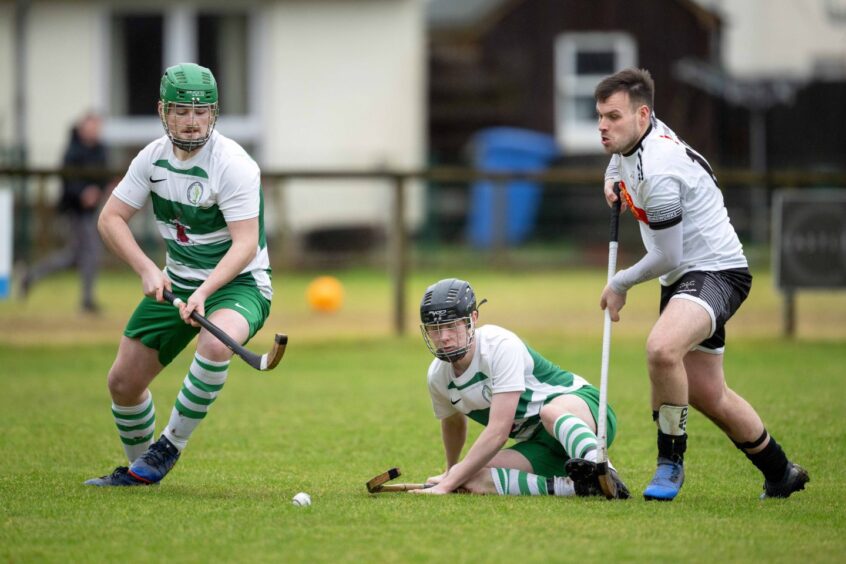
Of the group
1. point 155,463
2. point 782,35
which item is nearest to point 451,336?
point 155,463

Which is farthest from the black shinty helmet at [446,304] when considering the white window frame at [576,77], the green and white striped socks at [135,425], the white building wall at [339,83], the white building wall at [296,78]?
the white window frame at [576,77]

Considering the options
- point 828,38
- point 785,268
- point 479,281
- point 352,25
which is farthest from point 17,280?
point 828,38

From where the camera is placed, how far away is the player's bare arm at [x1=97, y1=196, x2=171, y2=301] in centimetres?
592

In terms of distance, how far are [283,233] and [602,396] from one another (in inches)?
455

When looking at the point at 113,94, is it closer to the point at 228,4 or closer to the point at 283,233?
the point at 228,4

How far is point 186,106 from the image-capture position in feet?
19.2

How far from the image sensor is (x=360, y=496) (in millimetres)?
5777

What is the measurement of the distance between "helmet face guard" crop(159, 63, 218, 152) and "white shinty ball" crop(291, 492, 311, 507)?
166 centimetres

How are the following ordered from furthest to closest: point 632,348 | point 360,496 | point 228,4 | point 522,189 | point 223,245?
point 228,4 < point 522,189 < point 632,348 < point 223,245 < point 360,496

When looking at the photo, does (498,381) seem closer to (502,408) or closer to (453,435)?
(502,408)

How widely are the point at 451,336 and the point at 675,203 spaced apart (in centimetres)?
111

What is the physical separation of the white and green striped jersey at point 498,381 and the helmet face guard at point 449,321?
0.46 ft

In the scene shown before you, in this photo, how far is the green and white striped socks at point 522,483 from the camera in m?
5.87

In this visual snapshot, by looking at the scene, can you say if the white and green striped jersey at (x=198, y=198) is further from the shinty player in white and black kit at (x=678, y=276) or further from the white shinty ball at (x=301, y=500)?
the shinty player in white and black kit at (x=678, y=276)
